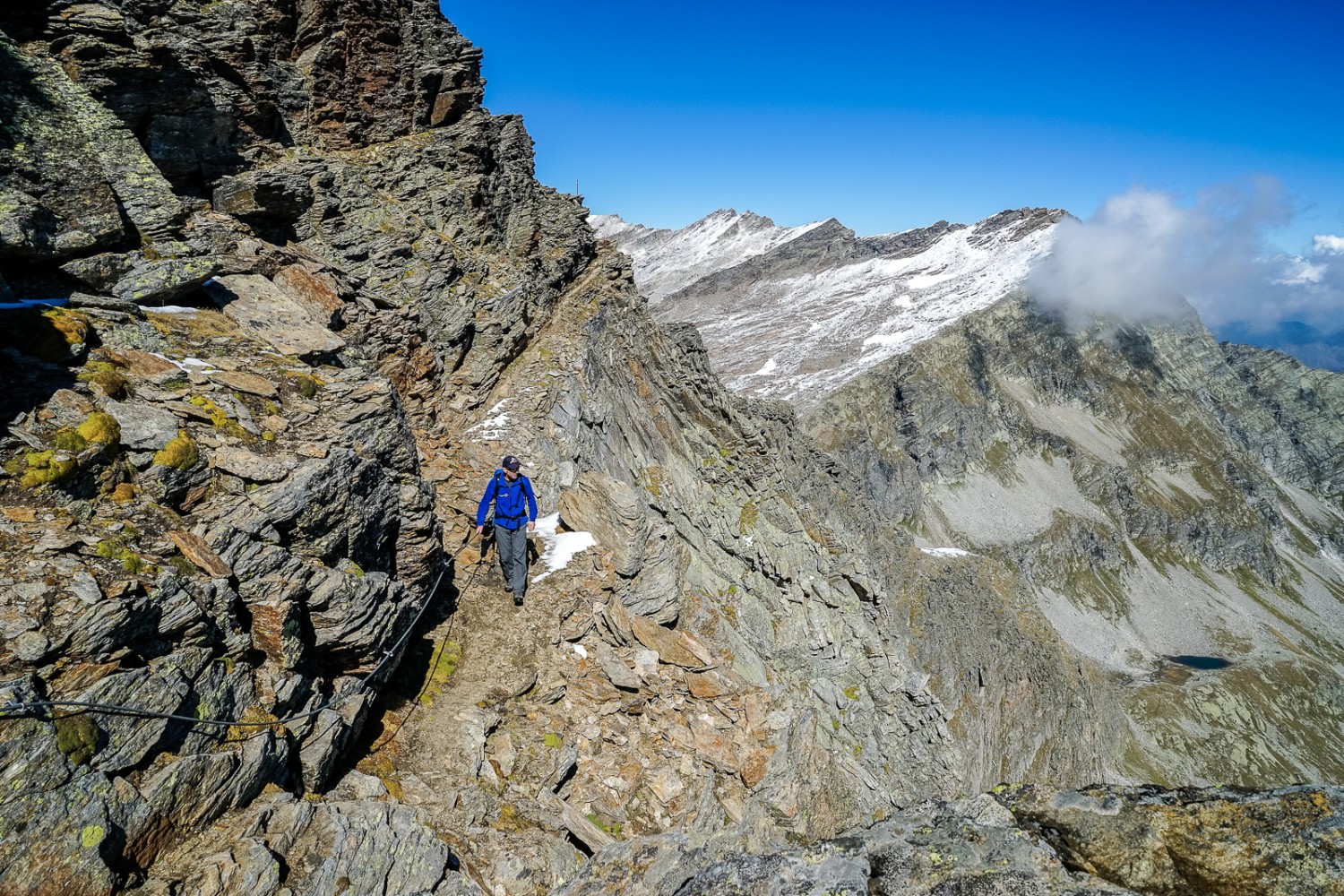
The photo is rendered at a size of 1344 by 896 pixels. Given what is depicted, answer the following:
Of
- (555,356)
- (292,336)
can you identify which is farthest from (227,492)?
(555,356)

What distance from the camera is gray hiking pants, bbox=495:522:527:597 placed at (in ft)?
47.1

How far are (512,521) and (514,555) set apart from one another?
761 millimetres

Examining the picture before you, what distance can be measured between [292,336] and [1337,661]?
241 metres

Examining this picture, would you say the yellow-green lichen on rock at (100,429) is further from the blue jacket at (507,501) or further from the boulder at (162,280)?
the blue jacket at (507,501)

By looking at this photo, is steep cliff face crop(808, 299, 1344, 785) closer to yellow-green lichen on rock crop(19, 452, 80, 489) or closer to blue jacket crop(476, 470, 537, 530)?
blue jacket crop(476, 470, 537, 530)

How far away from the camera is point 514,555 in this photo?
1440 cm

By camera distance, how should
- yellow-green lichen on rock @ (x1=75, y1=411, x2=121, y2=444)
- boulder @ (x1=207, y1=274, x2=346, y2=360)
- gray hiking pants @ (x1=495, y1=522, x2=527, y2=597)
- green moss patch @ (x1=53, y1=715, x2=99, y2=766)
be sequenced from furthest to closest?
gray hiking pants @ (x1=495, y1=522, x2=527, y2=597) → boulder @ (x1=207, y1=274, x2=346, y2=360) → yellow-green lichen on rock @ (x1=75, y1=411, x2=121, y2=444) → green moss patch @ (x1=53, y1=715, x2=99, y2=766)

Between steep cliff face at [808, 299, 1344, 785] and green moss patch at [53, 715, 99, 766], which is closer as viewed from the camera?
green moss patch at [53, 715, 99, 766]

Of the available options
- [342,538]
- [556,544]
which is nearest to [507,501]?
[556,544]

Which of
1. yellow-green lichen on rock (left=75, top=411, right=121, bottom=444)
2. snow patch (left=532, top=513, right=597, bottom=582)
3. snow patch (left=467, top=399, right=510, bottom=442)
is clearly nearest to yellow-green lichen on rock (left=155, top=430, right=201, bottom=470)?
yellow-green lichen on rock (left=75, top=411, right=121, bottom=444)

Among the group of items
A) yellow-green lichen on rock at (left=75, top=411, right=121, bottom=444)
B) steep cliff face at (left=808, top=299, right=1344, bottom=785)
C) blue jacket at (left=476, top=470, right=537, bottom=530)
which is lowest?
steep cliff face at (left=808, top=299, right=1344, bottom=785)

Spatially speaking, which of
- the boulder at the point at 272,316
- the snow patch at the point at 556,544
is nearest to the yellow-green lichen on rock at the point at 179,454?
the boulder at the point at 272,316

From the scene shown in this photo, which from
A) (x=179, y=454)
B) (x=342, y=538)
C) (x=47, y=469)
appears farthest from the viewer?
(x=342, y=538)

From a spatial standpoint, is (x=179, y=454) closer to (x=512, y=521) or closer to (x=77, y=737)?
(x=77, y=737)
